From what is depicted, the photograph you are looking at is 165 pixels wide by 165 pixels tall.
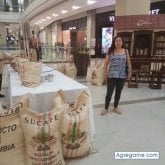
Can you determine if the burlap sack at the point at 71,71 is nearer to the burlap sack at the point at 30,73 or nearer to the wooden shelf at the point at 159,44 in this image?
the wooden shelf at the point at 159,44

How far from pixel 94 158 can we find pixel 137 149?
570 mm

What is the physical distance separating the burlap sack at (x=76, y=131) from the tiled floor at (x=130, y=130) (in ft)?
0.37

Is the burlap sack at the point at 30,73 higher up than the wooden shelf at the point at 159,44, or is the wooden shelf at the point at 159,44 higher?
the wooden shelf at the point at 159,44

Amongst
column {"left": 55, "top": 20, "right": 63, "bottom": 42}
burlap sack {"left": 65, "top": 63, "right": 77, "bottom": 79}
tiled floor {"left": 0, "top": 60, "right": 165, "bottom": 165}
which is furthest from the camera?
column {"left": 55, "top": 20, "right": 63, "bottom": 42}

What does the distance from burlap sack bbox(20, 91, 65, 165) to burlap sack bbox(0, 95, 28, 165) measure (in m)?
0.05

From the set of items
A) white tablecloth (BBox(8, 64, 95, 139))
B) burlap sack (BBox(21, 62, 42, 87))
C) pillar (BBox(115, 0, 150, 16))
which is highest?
pillar (BBox(115, 0, 150, 16))

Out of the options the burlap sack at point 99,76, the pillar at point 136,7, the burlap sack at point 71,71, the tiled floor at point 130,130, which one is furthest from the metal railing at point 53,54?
the tiled floor at point 130,130

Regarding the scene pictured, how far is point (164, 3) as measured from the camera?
972 centimetres

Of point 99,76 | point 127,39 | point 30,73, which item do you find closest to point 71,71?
point 99,76

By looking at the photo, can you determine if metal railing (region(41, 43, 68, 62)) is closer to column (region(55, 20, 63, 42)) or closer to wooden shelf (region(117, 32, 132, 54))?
wooden shelf (region(117, 32, 132, 54))

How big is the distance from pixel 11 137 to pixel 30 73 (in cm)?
93

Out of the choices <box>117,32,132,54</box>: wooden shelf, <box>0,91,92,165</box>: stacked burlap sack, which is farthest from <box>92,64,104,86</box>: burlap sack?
<box>0,91,92,165</box>: stacked burlap sack

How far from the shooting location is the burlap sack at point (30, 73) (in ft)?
8.93

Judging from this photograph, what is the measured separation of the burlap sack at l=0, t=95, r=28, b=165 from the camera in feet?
6.59
